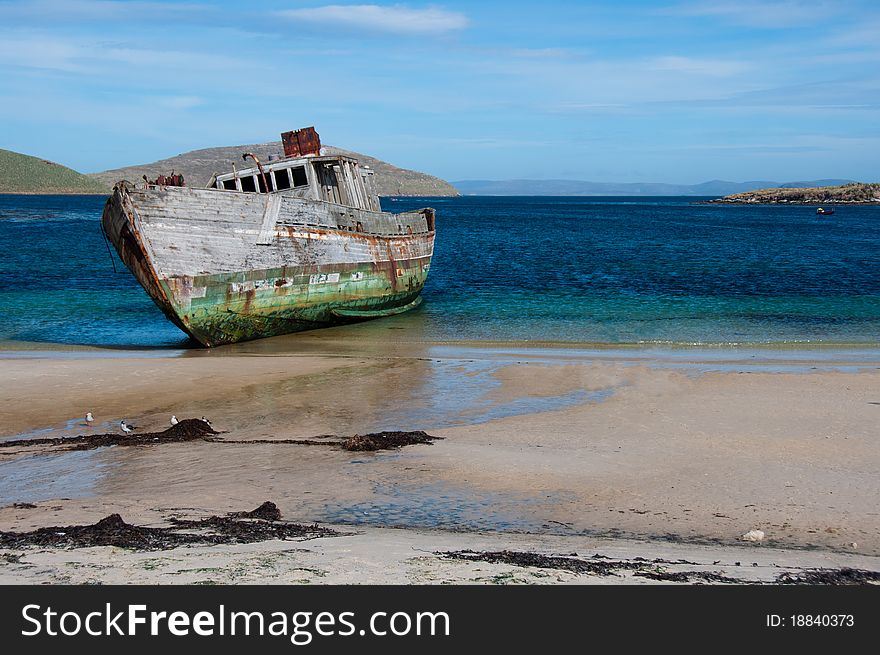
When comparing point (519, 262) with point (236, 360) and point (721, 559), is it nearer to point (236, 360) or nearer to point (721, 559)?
point (236, 360)

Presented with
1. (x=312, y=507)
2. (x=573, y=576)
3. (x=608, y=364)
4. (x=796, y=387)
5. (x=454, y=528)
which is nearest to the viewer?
(x=573, y=576)

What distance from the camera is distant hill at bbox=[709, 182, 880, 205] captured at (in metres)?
136

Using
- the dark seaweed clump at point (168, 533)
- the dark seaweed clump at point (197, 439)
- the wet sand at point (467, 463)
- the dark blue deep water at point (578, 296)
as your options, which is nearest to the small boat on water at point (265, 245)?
the dark blue deep water at point (578, 296)

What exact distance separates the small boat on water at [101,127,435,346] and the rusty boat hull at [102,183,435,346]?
2 centimetres

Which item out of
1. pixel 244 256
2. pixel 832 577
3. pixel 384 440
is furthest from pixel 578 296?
pixel 832 577

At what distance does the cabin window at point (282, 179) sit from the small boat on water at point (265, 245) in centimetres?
2

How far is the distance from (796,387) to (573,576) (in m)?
9.49

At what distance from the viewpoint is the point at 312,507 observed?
751cm

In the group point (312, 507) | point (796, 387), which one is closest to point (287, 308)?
point (796, 387)

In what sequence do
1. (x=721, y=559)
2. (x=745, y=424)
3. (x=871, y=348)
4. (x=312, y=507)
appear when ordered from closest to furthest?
(x=721, y=559) < (x=312, y=507) < (x=745, y=424) < (x=871, y=348)

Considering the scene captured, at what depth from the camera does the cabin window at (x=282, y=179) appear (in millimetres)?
20750

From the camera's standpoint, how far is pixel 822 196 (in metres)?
145

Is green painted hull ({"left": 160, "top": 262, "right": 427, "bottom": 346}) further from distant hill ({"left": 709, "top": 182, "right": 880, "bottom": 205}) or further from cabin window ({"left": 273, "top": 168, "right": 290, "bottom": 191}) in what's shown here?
distant hill ({"left": 709, "top": 182, "right": 880, "bottom": 205})

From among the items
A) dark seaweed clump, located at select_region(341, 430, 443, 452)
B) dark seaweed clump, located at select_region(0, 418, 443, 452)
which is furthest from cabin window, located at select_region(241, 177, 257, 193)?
dark seaweed clump, located at select_region(341, 430, 443, 452)
